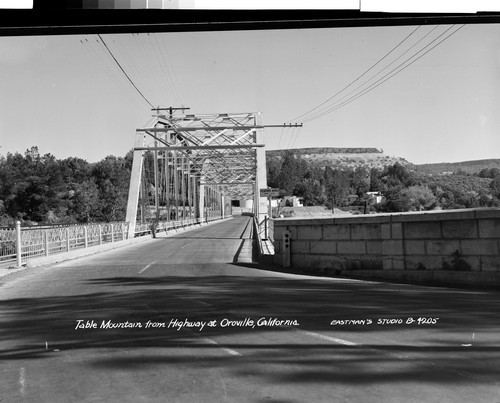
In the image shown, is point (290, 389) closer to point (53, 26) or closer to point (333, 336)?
point (333, 336)

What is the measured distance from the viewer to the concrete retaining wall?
8109 millimetres

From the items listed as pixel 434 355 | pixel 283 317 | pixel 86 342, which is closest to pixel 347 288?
pixel 283 317

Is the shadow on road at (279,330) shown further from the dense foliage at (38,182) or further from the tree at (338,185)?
the tree at (338,185)

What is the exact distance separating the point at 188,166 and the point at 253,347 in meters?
60.3

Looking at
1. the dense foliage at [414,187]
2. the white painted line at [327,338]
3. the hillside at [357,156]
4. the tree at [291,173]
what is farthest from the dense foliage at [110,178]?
the tree at [291,173]

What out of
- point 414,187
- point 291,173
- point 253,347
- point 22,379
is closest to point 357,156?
point 414,187

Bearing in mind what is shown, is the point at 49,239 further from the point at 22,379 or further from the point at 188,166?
the point at 188,166

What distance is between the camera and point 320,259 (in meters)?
11.4

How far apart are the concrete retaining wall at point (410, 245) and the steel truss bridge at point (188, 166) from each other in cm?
438

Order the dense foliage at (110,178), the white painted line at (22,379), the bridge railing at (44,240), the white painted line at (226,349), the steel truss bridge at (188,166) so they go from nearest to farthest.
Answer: the white painted line at (22,379)
the white painted line at (226,349)
the dense foliage at (110,178)
the bridge railing at (44,240)
the steel truss bridge at (188,166)

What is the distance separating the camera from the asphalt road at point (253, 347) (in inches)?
129

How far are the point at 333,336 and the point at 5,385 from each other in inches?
107

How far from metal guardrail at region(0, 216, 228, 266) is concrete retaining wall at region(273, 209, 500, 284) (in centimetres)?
721

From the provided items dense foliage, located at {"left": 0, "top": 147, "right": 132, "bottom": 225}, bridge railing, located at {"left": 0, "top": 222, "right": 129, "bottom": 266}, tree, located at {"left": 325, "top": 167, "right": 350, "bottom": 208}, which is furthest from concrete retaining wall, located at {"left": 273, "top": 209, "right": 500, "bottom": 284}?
bridge railing, located at {"left": 0, "top": 222, "right": 129, "bottom": 266}
